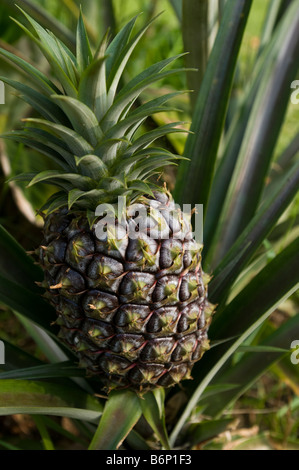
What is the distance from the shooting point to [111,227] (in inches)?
26.3

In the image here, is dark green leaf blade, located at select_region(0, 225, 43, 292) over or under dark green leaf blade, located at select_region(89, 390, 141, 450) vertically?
over

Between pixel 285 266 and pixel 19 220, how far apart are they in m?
1.10

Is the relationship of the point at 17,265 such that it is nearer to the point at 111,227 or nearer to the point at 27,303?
the point at 27,303

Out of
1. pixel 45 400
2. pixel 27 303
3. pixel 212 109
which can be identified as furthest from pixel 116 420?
pixel 212 109

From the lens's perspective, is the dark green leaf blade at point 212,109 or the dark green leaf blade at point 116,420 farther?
the dark green leaf blade at point 212,109

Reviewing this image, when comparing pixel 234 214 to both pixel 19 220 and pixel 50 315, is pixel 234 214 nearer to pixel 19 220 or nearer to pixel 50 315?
pixel 50 315

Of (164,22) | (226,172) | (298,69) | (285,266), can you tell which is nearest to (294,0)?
(298,69)

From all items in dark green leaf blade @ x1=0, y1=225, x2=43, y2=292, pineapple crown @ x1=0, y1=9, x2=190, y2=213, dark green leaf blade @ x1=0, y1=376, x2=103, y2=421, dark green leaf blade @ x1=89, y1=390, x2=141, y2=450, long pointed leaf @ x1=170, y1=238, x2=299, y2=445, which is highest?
pineapple crown @ x1=0, y1=9, x2=190, y2=213

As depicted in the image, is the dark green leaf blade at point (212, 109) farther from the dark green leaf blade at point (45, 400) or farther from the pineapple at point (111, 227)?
the dark green leaf blade at point (45, 400)

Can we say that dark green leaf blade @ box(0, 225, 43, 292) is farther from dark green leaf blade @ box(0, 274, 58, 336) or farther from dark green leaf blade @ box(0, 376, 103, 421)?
dark green leaf blade @ box(0, 376, 103, 421)

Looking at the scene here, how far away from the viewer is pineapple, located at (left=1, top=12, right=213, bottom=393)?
2.19 feet

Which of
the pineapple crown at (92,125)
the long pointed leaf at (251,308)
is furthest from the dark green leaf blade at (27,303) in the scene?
the long pointed leaf at (251,308)

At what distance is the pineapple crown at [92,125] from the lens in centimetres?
65

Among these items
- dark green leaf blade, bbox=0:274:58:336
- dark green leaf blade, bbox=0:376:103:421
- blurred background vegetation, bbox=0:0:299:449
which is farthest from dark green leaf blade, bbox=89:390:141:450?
blurred background vegetation, bbox=0:0:299:449
